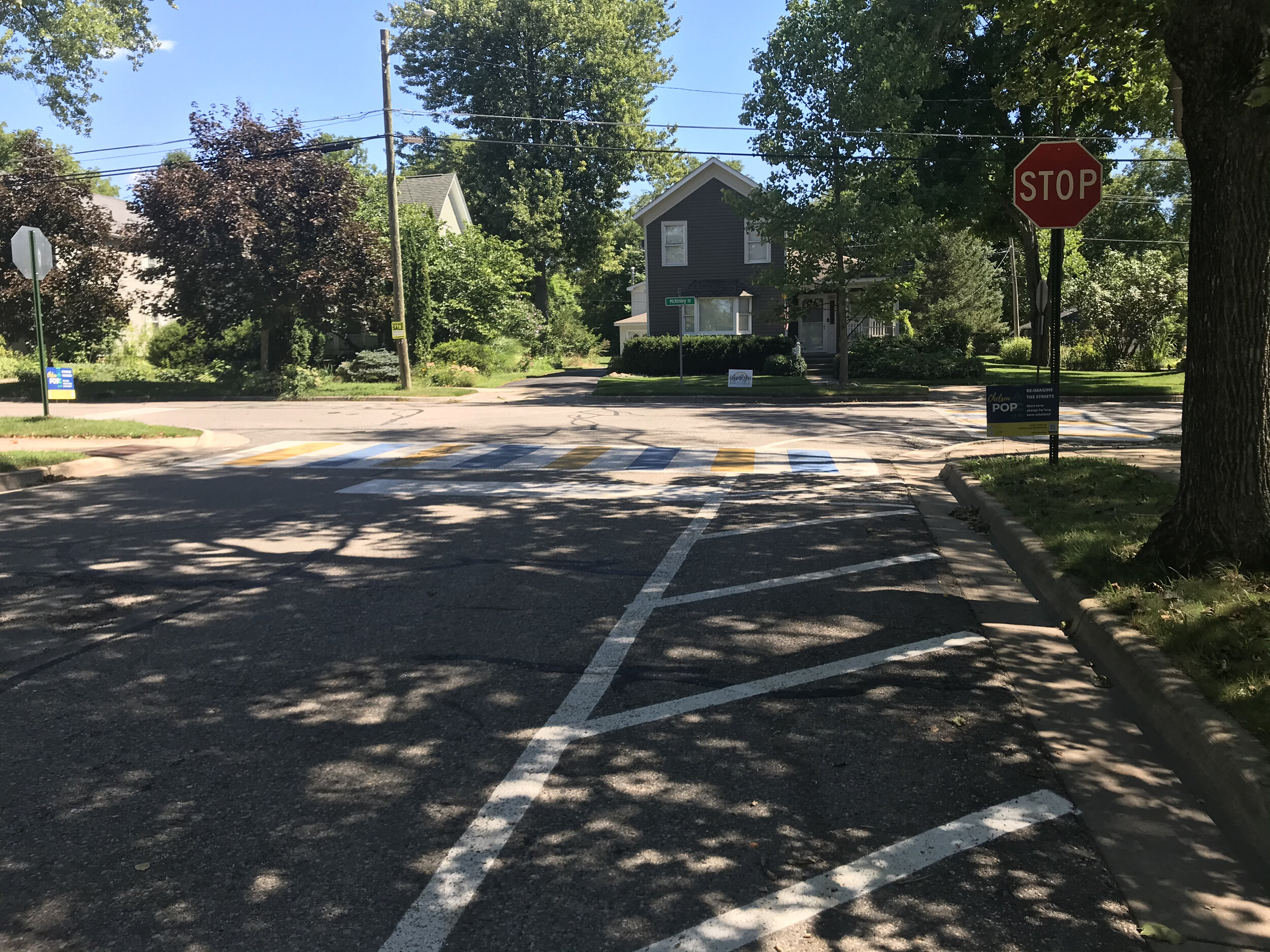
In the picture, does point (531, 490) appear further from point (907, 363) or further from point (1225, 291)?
point (907, 363)

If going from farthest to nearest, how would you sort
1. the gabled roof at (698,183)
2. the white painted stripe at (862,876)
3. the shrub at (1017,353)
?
the shrub at (1017,353), the gabled roof at (698,183), the white painted stripe at (862,876)

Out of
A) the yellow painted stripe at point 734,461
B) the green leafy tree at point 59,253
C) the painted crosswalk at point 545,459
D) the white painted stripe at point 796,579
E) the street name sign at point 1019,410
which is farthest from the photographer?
the green leafy tree at point 59,253

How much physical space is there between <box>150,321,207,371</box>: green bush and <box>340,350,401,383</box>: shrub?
566 cm

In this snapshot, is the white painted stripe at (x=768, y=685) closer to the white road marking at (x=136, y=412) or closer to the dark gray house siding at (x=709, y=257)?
the white road marking at (x=136, y=412)

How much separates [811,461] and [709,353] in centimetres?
2367

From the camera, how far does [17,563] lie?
782 cm

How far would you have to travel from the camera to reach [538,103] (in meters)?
51.8

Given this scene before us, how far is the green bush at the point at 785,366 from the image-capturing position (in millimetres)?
35088

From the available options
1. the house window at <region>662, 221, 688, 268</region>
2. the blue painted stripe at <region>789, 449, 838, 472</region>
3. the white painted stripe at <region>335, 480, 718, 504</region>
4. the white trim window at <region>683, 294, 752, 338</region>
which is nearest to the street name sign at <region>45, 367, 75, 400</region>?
the white painted stripe at <region>335, 480, 718, 504</region>

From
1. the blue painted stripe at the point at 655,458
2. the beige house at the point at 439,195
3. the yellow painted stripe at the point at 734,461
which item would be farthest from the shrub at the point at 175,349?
the yellow painted stripe at the point at 734,461

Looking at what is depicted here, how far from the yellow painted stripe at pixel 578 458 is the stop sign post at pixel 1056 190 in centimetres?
595

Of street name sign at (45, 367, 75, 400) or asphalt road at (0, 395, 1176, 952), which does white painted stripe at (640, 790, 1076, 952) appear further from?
street name sign at (45, 367, 75, 400)

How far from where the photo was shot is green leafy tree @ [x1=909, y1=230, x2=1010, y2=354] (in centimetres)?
4428

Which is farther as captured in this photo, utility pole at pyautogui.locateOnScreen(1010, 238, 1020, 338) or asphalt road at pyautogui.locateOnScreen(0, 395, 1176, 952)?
utility pole at pyautogui.locateOnScreen(1010, 238, 1020, 338)
